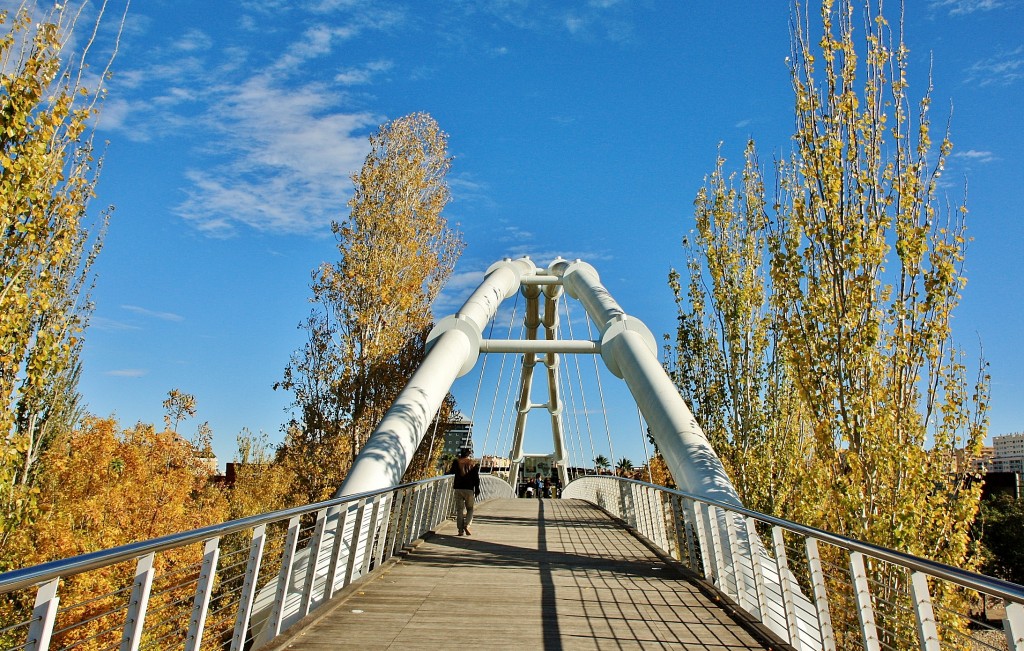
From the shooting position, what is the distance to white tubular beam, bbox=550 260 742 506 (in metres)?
9.33

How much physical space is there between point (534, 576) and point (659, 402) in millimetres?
3934

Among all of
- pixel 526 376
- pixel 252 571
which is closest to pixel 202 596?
pixel 252 571

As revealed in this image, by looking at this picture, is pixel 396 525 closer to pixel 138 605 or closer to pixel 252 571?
pixel 252 571

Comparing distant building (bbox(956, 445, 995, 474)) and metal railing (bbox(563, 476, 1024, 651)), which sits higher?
distant building (bbox(956, 445, 995, 474))

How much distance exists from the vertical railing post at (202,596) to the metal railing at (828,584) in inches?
131

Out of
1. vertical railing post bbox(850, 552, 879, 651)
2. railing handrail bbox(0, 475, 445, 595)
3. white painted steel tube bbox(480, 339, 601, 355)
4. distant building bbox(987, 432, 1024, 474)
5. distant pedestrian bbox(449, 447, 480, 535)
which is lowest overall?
vertical railing post bbox(850, 552, 879, 651)

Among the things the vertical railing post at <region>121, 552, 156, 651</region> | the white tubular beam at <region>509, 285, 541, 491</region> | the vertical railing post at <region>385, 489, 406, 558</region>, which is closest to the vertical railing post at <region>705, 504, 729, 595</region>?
the vertical railing post at <region>385, 489, 406, 558</region>

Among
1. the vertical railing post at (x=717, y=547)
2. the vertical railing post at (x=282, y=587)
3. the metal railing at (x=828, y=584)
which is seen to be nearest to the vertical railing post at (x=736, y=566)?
the metal railing at (x=828, y=584)

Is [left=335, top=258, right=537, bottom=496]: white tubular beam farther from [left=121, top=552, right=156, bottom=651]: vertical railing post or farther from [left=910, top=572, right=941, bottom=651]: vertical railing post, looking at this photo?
[left=910, top=572, right=941, bottom=651]: vertical railing post

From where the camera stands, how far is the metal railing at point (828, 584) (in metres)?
3.34

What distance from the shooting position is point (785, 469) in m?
13.4

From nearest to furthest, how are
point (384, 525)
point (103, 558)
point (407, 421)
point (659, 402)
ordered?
point (103, 558) < point (384, 525) < point (407, 421) < point (659, 402)

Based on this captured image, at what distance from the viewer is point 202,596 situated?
163 inches

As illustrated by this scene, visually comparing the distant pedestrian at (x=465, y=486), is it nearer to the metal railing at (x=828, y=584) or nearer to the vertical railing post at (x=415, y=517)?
the vertical railing post at (x=415, y=517)
